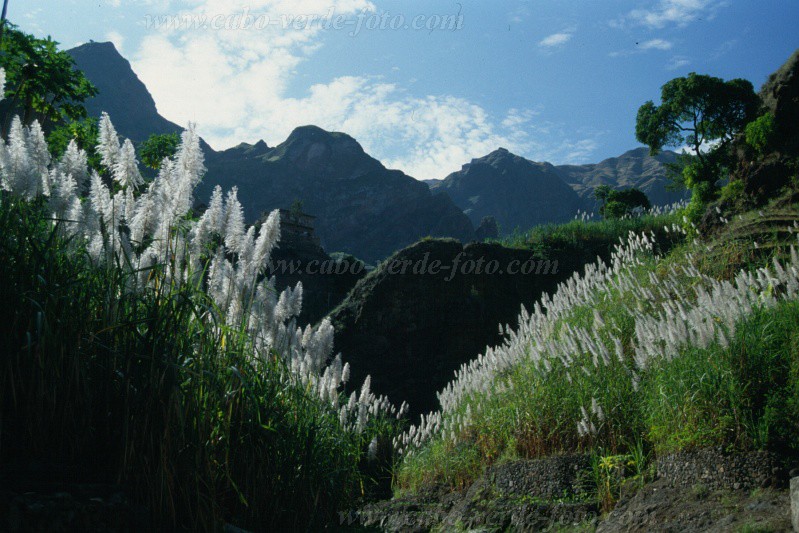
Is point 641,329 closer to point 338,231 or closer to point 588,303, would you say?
point 588,303

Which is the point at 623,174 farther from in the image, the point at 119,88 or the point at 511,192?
the point at 119,88

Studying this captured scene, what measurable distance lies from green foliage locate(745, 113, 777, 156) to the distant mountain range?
63.1 meters

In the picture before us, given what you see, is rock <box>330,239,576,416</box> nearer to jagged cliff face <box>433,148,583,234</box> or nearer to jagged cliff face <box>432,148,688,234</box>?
jagged cliff face <box>432,148,688,234</box>

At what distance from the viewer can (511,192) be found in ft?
315

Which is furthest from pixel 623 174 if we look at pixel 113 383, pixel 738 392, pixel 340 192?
pixel 113 383

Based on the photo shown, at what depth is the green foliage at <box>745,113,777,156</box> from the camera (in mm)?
8969

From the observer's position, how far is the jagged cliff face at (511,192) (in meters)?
91.9

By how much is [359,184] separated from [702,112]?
67.7 metres

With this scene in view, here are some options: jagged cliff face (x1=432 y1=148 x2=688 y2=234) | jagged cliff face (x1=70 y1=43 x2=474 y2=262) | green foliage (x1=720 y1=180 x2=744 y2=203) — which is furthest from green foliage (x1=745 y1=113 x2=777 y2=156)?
jagged cliff face (x1=432 y1=148 x2=688 y2=234)

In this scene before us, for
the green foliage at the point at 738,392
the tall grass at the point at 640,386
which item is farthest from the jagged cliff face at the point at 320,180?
the green foliage at the point at 738,392

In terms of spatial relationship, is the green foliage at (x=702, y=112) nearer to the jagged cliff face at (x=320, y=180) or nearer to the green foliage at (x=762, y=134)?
the green foliage at (x=762, y=134)

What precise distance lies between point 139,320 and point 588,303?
5.60 m

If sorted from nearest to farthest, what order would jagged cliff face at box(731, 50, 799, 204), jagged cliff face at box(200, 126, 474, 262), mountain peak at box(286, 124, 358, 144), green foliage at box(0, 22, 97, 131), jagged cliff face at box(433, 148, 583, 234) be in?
jagged cliff face at box(731, 50, 799, 204) < green foliage at box(0, 22, 97, 131) < jagged cliff face at box(200, 126, 474, 262) < jagged cliff face at box(433, 148, 583, 234) < mountain peak at box(286, 124, 358, 144)

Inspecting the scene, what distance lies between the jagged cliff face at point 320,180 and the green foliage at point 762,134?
6226 cm
